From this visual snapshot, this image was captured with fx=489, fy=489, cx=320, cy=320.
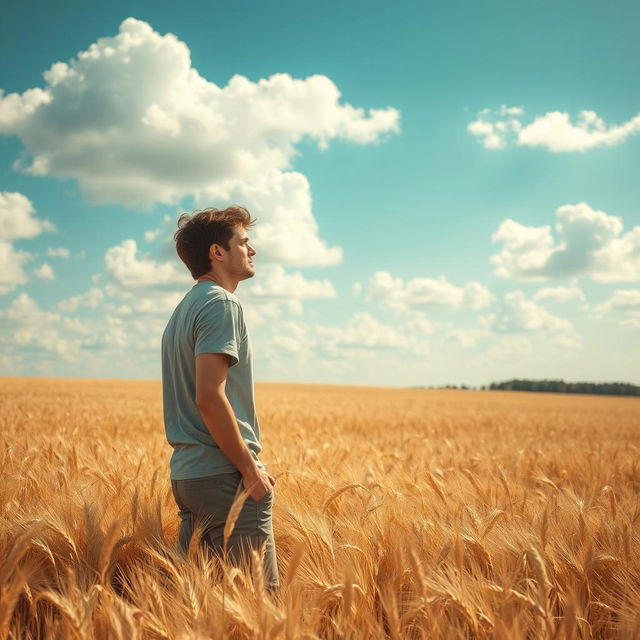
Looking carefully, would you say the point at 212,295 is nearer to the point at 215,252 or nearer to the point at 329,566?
the point at 215,252

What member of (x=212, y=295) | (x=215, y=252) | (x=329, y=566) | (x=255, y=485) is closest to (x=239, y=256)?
(x=215, y=252)

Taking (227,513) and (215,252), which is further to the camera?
(215,252)

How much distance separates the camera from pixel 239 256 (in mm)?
2428

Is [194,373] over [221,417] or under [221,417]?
over

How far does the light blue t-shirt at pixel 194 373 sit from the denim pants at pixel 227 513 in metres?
0.06

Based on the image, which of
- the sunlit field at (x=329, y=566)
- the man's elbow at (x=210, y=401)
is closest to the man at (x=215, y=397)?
the man's elbow at (x=210, y=401)

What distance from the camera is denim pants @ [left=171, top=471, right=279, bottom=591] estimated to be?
2125 mm

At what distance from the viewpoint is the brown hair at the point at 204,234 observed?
7.83 feet

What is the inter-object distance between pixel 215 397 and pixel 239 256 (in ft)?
2.46

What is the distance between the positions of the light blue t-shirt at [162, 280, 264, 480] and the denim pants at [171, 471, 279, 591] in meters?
0.06

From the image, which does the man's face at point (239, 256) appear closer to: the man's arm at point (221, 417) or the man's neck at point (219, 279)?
the man's neck at point (219, 279)

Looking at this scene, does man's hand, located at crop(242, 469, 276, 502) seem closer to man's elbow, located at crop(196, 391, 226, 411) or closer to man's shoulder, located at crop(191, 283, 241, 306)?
man's elbow, located at crop(196, 391, 226, 411)

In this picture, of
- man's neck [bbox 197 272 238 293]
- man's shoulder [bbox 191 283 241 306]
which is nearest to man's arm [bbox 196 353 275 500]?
man's shoulder [bbox 191 283 241 306]

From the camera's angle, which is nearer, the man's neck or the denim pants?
the denim pants
